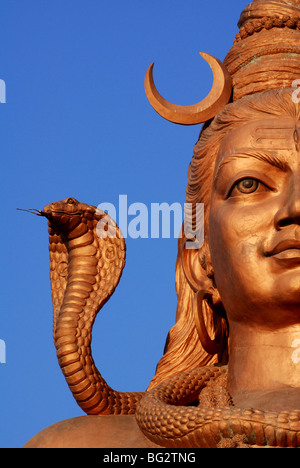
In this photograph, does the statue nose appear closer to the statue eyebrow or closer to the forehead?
the statue eyebrow

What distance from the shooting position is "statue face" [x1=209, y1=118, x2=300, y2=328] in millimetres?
9039

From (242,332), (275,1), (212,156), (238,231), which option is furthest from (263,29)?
(242,332)

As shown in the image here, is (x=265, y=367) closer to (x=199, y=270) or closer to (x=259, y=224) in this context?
(x=259, y=224)

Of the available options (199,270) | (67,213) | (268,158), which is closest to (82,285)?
(67,213)

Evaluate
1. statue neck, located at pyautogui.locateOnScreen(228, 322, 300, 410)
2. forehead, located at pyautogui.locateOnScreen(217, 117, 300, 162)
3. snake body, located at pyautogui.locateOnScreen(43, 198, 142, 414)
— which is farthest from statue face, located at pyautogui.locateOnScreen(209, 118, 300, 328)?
snake body, located at pyautogui.locateOnScreen(43, 198, 142, 414)

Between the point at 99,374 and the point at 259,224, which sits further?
the point at 99,374

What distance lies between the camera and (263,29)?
1048 cm

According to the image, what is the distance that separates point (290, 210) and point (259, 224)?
0.32 m

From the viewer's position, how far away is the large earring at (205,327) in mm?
9733

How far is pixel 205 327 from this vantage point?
9812 mm
